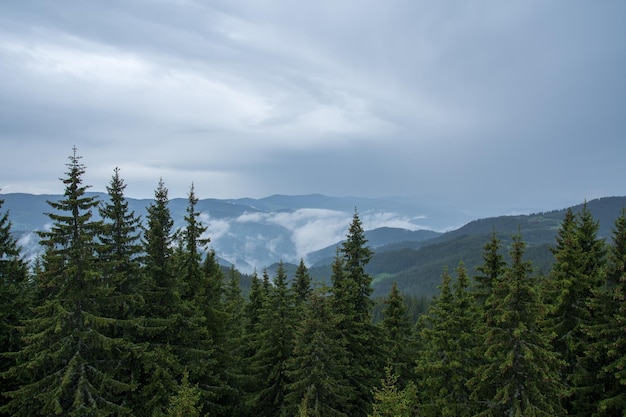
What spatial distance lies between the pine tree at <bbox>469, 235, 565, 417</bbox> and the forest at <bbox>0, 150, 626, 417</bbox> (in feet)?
0.23

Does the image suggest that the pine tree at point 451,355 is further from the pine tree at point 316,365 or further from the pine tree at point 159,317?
the pine tree at point 159,317

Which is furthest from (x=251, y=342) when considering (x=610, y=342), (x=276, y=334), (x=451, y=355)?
(x=610, y=342)

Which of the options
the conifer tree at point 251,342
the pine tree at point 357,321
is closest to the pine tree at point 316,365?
the pine tree at point 357,321

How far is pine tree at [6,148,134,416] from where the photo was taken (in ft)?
54.9

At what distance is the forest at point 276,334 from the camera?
17.3 metres

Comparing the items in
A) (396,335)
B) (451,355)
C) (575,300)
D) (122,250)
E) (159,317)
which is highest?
(122,250)

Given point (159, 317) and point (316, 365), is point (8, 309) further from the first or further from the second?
point (316, 365)

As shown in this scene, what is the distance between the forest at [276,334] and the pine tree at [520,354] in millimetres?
71

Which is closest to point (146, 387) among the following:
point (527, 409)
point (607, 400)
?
point (527, 409)

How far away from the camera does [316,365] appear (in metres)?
21.0

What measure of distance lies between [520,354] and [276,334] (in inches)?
531

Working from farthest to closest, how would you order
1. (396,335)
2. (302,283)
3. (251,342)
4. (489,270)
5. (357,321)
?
(302,283)
(396,335)
(357,321)
(251,342)
(489,270)

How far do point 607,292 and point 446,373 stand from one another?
9.28m

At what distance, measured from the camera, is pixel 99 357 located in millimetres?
19594
